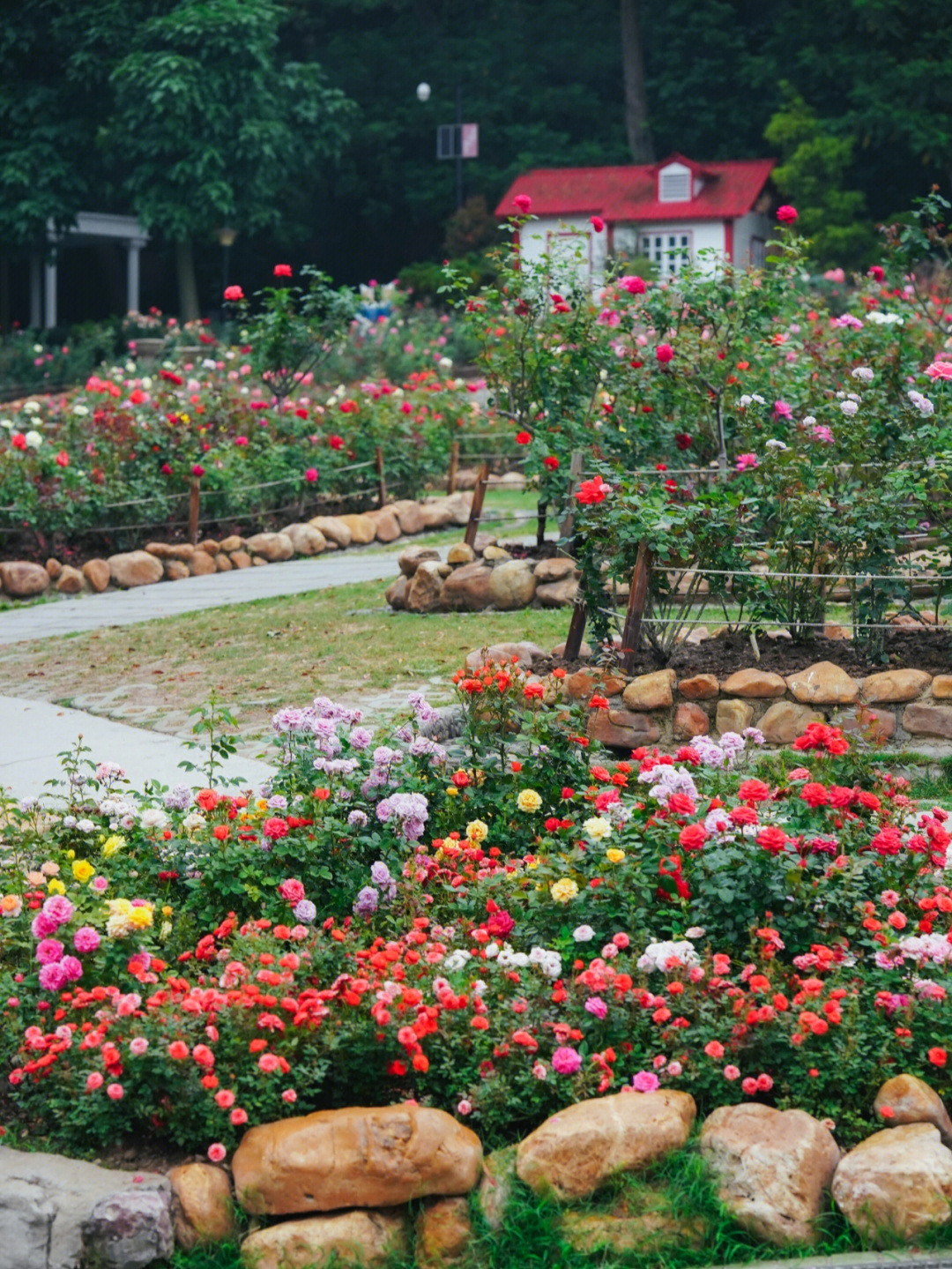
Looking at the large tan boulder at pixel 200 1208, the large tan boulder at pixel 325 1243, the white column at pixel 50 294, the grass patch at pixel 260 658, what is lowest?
the large tan boulder at pixel 325 1243

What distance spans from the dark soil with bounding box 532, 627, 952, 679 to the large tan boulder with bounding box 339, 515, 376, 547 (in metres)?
6.59

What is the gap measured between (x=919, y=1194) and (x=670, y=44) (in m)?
32.4

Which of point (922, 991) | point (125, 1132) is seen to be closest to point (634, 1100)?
point (922, 991)

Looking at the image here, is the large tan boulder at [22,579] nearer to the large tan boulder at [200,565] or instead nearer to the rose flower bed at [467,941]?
the large tan boulder at [200,565]

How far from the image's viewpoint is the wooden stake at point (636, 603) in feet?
19.4

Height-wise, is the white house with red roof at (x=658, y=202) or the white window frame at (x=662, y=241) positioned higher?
the white house with red roof at (x=658, y=202)

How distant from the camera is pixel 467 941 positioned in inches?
139

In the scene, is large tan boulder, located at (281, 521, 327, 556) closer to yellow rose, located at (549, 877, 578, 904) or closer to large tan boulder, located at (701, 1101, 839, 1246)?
yellow rose, located at (549, 877, 578, 904)

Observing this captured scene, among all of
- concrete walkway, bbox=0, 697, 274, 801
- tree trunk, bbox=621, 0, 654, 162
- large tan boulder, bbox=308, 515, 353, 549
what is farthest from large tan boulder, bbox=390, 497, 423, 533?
tree trunk, bbox=621, 0, 654, 162

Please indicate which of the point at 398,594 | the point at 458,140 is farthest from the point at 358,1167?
the point at 458,140

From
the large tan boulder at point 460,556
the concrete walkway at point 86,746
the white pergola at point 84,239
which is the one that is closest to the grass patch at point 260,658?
the concrete walkway at point 86,746

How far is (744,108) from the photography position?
31547 millimetres

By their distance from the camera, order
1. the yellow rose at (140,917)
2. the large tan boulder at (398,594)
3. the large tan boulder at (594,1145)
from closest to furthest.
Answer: the large tan boulder at (594,1145), the yellow rose at (140,917), the large tan boulder at (398,594)

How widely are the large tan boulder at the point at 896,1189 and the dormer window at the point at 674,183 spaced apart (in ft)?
91.3
